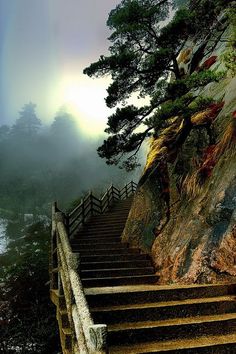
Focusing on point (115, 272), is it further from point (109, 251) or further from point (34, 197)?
point (34, 197)

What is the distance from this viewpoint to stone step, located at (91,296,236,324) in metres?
5.55

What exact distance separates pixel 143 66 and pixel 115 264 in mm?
5411

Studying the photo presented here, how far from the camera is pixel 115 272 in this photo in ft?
26.3

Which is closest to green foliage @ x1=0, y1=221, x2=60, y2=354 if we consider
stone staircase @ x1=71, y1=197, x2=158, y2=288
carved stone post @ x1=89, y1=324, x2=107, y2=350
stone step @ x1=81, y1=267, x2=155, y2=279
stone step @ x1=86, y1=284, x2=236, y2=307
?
stone staircase @ x1=71, y1=197, x2=158, y2=288

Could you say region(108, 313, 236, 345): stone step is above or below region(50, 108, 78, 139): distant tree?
below

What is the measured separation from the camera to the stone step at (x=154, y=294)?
601 centimetres

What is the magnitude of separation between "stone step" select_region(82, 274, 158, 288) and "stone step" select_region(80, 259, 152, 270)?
26.7 inches

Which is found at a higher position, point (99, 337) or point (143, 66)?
point (143, 66)

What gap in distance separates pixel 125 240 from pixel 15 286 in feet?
23.8

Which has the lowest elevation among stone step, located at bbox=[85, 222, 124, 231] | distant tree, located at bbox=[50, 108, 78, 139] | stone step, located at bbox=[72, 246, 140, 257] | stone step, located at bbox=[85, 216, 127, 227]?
stone step, located at bbox=[72, 246, 140, 257]

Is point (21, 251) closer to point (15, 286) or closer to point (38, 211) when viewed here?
point (15, 286)

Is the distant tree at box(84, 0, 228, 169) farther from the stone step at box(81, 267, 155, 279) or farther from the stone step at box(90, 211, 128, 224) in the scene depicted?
the stone step at box(90, 211, 128, 224)

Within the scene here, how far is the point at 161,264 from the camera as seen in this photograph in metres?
8.48


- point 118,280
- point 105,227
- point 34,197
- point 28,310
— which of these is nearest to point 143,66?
point 118,280
